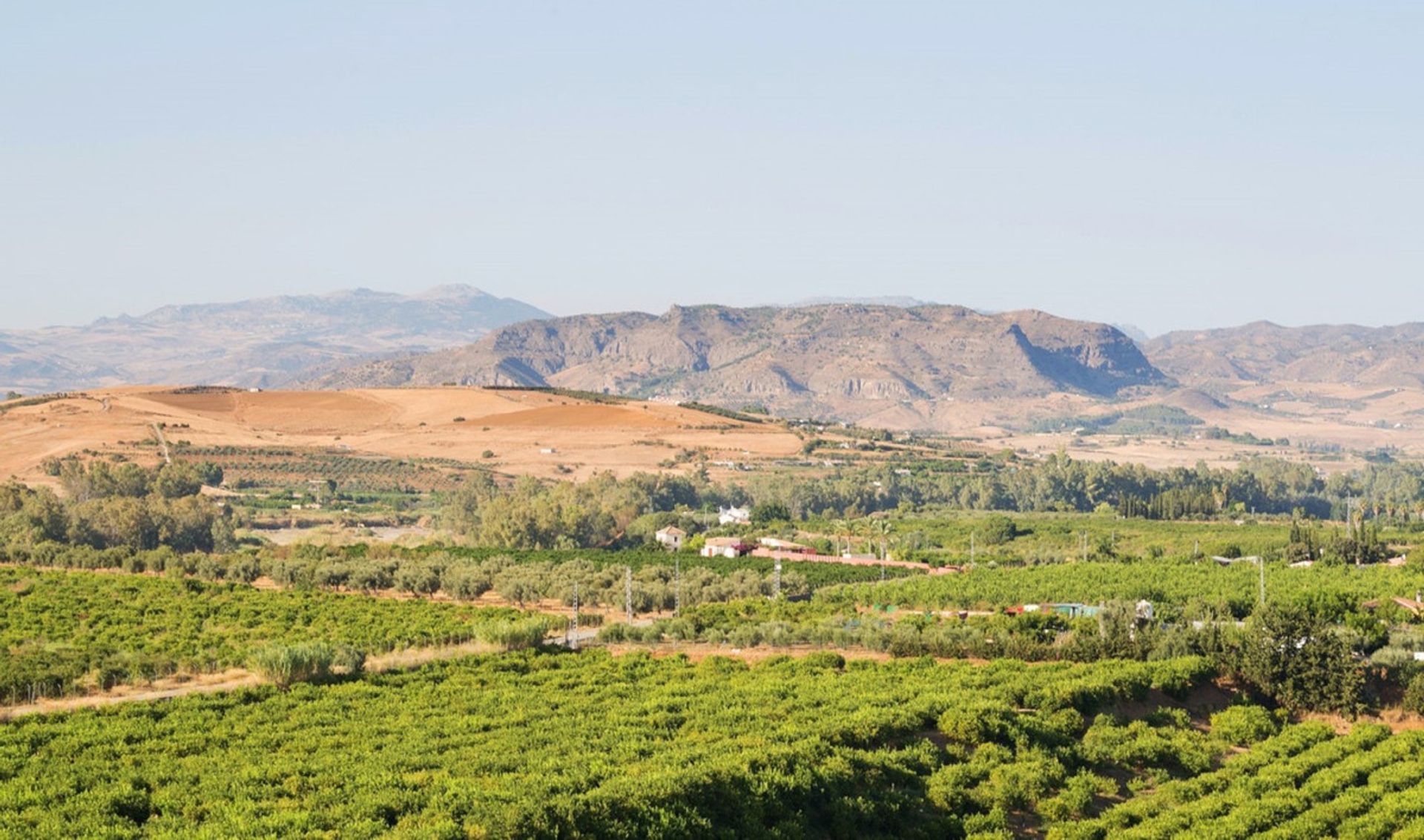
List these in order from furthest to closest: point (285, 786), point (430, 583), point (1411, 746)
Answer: point (430, 583) < point (1411, 746) < point (285, 786)

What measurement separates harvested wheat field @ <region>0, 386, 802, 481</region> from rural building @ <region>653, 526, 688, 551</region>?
44798 millimetres

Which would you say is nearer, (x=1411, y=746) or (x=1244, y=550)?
(x=1411, y=746)

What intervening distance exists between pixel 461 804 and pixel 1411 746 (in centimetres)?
2450

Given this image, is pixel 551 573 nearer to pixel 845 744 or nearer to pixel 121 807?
pixel 845 744

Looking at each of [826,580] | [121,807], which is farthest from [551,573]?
[121,807]

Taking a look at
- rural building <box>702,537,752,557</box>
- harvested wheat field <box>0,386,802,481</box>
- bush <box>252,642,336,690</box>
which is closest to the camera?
bush <box>252,642,336,690</box>

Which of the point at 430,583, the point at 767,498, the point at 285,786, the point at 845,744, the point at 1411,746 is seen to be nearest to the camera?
the point at 285,786

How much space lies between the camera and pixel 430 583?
75.6 meters

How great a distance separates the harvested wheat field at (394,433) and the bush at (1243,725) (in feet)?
372

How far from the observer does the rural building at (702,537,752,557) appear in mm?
95062

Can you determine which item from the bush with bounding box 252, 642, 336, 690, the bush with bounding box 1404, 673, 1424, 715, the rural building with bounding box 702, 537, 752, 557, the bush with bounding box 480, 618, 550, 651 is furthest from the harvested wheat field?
the bush with bounding box 1404, 673, 1424, 715

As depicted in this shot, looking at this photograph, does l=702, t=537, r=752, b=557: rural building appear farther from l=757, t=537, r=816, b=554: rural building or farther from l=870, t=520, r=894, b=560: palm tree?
l=870, t=520, r=894, b=560: palm tree

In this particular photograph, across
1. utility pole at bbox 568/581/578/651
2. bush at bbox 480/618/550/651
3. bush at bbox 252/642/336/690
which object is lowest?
utility pole at bbox 568/581/578/651

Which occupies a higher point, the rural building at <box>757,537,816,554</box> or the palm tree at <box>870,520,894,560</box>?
the rural building at <box>757,537,816,554</box>
